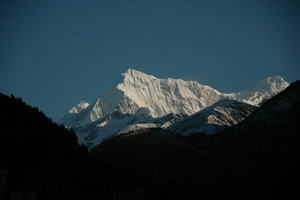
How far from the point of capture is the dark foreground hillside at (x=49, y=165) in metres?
130

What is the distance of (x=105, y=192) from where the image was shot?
14125 cm

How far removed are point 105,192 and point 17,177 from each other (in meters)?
29.4

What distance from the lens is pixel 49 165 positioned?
493 ft

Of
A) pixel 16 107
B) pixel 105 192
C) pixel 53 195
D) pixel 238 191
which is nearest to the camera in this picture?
pixel 53 195

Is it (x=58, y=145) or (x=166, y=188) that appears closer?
(x=166, y=188)

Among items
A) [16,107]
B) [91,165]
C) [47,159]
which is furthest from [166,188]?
[16,107]

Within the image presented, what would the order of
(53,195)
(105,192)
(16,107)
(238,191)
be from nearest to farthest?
(53,195)
(105,192)
(238,191)
(16,107)

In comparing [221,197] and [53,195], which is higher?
[53,195]

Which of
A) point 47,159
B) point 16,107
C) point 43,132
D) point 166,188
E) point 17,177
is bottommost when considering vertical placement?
point 166,188

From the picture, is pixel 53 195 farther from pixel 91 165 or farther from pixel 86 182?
pixel 91 165

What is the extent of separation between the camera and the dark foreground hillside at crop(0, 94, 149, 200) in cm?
13012

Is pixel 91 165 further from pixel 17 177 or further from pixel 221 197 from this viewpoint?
pixel 221 197

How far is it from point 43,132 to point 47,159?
21.5 meters

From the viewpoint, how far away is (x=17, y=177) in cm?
12838
